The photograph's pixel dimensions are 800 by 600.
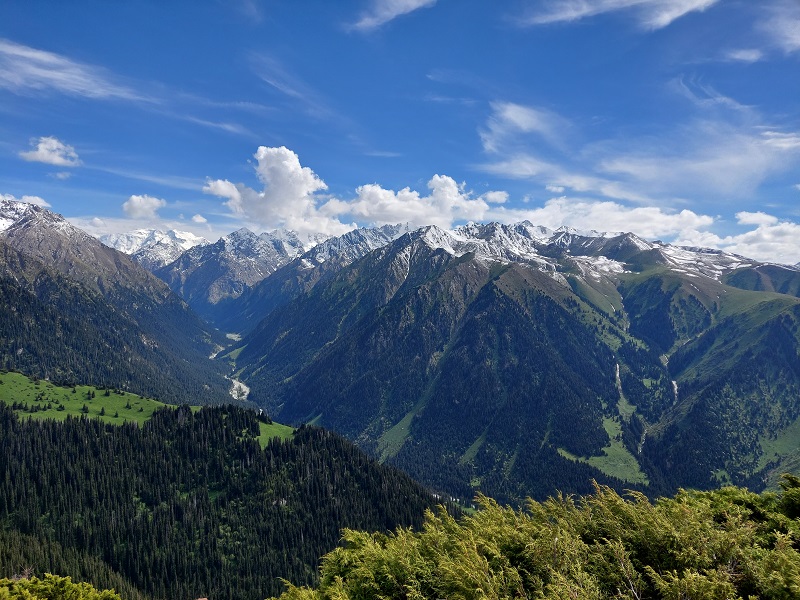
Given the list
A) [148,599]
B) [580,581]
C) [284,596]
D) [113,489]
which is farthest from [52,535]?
[580,581]

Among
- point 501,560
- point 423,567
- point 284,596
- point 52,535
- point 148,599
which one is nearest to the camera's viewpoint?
point 501,560

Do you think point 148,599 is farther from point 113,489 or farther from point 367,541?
point 367,541

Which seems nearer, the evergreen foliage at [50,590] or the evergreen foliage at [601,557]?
the evergreen foliage at [601,557]

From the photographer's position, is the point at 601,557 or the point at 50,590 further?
the point at 50,590

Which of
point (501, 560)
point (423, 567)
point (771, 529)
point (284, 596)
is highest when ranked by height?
point (771, 529)

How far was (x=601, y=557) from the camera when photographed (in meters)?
39.2

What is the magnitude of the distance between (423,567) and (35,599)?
164 feet

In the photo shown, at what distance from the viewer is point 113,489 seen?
7835 inches

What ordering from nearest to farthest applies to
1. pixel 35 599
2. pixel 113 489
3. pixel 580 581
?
pixel 580 581
pixel 35 599
pixel 113 489

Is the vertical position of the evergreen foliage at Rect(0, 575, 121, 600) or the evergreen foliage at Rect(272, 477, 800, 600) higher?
the evergreen foliage at Rect(272, 477, 800, 600)

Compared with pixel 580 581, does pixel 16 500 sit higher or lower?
lower

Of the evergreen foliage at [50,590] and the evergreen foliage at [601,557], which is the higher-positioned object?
the evergreen foliage at [601,557]

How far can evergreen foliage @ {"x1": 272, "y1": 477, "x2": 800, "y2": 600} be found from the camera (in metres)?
34.4

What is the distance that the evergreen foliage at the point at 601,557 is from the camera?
3444 cm
